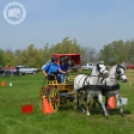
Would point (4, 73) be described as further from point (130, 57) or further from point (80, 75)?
point (80, 75)

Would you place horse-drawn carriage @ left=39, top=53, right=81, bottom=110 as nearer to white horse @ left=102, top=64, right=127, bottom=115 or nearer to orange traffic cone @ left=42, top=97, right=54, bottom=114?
orange traffic cone @ left=42, top=97, right=54, bottom=114

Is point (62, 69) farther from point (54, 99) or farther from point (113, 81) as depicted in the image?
point (113, 81)

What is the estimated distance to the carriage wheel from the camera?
12.0 metres

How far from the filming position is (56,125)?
911 centimetres

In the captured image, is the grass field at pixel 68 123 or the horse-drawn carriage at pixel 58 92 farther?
the horse-drawn carriage at pixel 58 92

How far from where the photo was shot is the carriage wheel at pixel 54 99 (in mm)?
11961

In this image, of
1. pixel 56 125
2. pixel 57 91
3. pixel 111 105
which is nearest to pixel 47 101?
pixel 57 91

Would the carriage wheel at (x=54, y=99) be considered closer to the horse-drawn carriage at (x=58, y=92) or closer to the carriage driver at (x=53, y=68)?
the horse-drawn carriage at (x=58, y=92)

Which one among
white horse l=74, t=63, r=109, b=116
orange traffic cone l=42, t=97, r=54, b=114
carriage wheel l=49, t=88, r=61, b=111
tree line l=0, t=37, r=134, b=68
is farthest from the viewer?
tree line l=0, t=37, r=134, b=68

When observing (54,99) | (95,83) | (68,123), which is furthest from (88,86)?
(54,99)

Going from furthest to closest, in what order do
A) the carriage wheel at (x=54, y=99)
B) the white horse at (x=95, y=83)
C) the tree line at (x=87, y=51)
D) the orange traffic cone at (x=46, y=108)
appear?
the tree line at (x=87, y=51) < the carriage wheel at (x=54, y=99) < the orange traffic cone at (x=46, y=108) < the white horse at (x=95, y=83)

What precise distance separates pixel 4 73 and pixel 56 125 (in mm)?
40210

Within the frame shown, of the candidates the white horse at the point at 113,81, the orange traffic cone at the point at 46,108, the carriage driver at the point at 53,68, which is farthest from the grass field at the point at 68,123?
the carriage driver at the point at 53,68

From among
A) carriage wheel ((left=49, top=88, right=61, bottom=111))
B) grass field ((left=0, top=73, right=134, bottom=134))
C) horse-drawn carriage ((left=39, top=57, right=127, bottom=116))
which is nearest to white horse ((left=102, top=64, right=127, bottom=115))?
horse-drawn carriage ((left=39, top=57, right=127, bottom=116))
